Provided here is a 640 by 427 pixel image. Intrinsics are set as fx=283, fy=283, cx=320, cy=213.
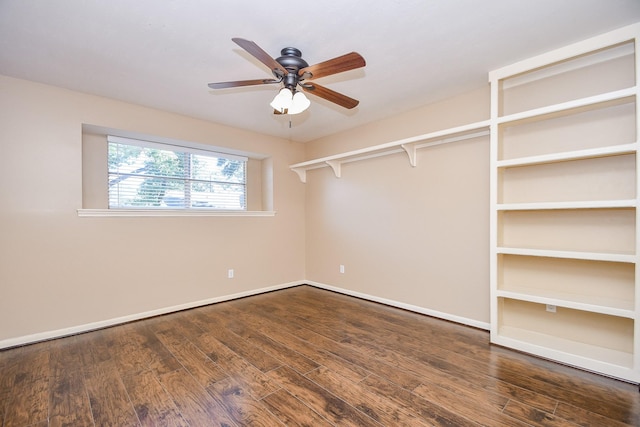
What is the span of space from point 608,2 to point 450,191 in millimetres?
1757

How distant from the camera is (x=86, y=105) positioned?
2906 mm

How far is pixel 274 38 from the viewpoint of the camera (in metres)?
2.02

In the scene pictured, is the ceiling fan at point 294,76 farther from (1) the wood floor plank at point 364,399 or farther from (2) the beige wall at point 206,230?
(1) the wood floor plank at point 364,399

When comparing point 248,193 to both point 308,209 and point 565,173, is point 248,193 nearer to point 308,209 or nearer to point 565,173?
point 308,209

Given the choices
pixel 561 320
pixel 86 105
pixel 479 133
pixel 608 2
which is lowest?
pixel 561 320

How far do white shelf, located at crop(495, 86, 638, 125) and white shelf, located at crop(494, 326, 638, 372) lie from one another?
5.98ft

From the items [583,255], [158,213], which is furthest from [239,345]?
[583,255]

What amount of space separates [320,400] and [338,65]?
82.9 inches

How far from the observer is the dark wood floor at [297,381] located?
1.63 metres

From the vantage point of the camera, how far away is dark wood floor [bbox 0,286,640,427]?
64.3 inches

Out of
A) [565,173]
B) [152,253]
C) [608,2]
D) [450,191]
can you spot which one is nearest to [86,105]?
[152,253]

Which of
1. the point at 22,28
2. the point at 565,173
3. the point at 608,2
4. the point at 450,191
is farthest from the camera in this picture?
the point at 450,191

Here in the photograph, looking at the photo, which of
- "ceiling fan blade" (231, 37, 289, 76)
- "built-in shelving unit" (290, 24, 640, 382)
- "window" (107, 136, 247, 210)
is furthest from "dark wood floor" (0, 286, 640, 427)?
"ceiling fan blade" (231, 37, 289, 76)

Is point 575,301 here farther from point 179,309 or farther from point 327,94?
point 179,309
